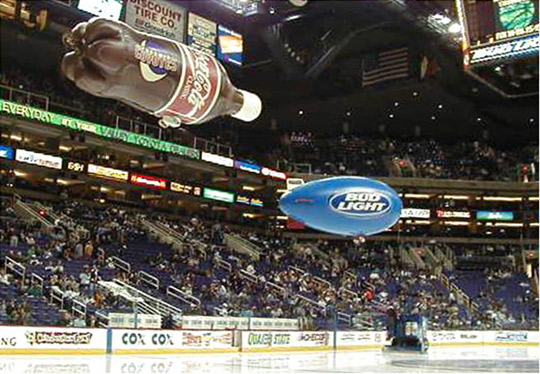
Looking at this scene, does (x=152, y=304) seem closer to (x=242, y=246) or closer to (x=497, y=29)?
(x=242, y=246)

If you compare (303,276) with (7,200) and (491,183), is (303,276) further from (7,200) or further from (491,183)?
(491,183)

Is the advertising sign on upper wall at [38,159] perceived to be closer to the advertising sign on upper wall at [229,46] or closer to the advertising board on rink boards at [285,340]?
the advertising sign on upper wall at [229,46]

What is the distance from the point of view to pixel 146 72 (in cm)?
448

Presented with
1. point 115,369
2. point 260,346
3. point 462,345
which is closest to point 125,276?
point 260,346

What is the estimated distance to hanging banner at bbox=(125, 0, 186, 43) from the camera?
6.65 m

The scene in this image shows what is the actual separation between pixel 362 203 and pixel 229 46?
1249cm

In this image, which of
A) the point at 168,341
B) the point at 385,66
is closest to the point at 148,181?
the point at 385,66

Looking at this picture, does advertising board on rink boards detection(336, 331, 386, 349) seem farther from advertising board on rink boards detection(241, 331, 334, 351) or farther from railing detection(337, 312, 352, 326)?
railing detection(337, 312, 352, 326)

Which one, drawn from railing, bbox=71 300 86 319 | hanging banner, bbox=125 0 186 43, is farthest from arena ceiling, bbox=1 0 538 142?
hanging banner, bbox=125 0 186 43

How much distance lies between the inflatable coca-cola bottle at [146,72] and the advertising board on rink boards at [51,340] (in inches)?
518

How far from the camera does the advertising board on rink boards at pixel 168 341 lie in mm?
18703

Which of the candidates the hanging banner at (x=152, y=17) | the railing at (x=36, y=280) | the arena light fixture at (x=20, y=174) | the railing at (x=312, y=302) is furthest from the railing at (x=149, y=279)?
the hanging banner at (x=152, y=17)

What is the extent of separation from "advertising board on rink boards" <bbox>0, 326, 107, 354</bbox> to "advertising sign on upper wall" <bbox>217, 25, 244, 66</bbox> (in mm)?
7979

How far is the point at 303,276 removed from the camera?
35125 millimetres
